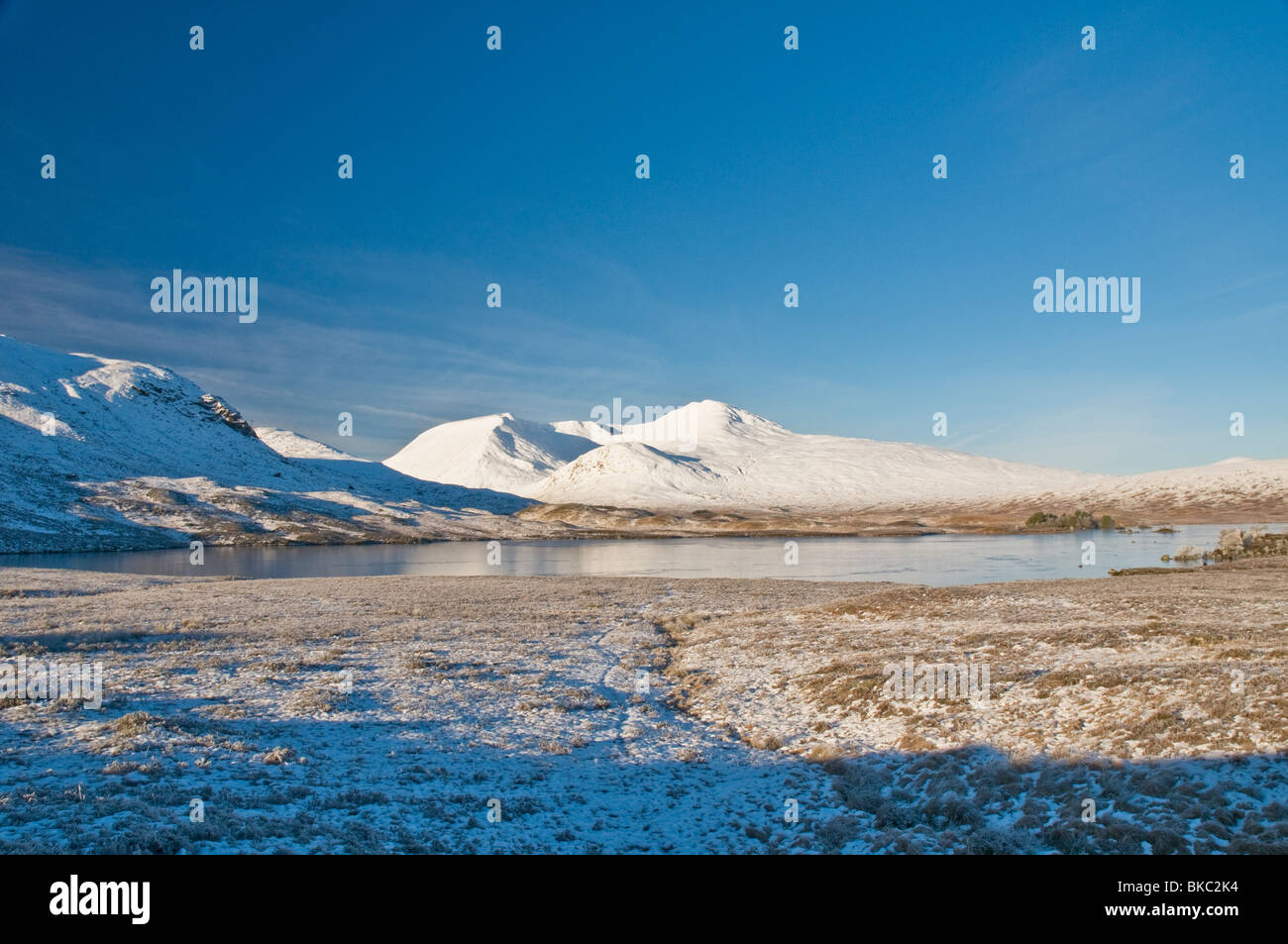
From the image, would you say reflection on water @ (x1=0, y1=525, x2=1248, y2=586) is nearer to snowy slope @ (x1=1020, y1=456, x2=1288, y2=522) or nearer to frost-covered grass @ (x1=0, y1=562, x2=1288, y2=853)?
frost-covered grass @ (x1=0, y1=562, x2=1288, y2=853)

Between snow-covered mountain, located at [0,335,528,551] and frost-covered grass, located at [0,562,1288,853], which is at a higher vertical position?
snow-covered mountain, located at [0,335,528,551]

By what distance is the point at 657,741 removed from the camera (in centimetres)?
1556

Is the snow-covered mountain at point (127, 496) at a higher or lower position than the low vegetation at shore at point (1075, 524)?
higher

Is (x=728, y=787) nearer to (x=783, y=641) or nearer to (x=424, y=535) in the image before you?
(x=783, y=641)

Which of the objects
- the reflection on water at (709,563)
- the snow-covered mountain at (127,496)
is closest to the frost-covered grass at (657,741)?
the reflection on water at (709,563)

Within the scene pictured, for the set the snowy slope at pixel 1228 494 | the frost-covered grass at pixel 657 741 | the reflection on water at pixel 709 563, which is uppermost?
the snowy slope at pixel 1228 494

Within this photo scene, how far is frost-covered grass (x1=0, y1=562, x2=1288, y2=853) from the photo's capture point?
10.2m

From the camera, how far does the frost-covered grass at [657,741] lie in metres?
10.2

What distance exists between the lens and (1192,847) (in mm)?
9031

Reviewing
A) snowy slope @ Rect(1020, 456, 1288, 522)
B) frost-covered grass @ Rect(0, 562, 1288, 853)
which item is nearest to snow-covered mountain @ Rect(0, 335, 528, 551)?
frost-covered grass @ Rect(0, 562, 1288, 853)

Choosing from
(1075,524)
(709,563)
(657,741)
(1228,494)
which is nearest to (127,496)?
(709,563)

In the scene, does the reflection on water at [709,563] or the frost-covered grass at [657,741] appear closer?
the frost-covered grass at [657,741]

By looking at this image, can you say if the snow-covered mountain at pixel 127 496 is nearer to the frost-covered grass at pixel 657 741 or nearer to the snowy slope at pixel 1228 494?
the frost-covered grass at pixel 657 741

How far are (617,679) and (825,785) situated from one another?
956 centimetres
